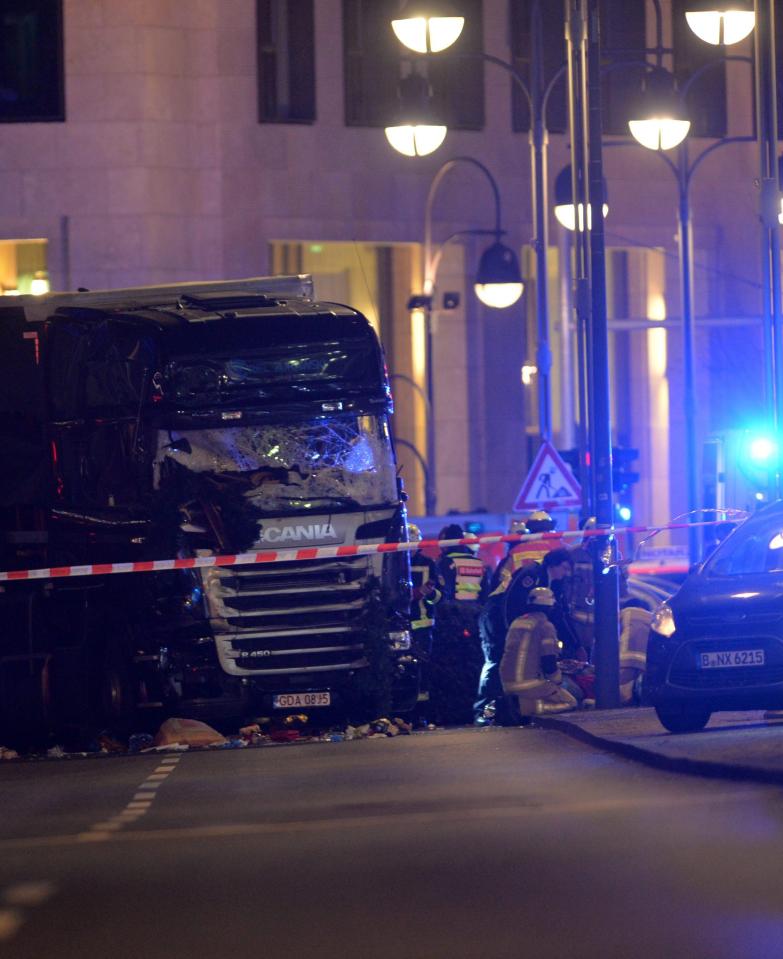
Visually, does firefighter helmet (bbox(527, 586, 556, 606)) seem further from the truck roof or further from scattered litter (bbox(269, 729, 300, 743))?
the truck roof

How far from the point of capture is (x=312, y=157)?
4312 centimetres

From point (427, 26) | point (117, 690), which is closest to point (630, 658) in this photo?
point (117, 690)

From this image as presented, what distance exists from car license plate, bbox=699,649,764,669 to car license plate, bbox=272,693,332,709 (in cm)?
376

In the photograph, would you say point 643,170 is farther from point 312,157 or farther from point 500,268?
point 500,268

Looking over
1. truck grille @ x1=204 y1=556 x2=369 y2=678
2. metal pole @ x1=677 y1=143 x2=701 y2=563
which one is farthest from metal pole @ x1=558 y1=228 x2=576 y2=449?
truck grille @ x1=204 y1=556 x2=369 y2=678

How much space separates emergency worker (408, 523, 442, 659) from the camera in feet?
60.4

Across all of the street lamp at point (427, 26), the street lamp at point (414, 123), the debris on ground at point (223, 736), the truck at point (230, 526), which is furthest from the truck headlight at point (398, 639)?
the street lamp at point (414, 123)

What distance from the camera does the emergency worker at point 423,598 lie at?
18422 mm

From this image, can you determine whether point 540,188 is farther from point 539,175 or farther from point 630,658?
point 630,658

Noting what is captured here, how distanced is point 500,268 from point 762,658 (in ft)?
55.0

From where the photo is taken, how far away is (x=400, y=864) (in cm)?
933

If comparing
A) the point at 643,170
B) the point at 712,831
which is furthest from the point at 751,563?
the point at 643,170

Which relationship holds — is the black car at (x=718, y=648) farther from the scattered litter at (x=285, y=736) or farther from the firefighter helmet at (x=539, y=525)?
the firefighter helmet at (x=539, y=525)

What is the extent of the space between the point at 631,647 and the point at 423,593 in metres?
2.02
